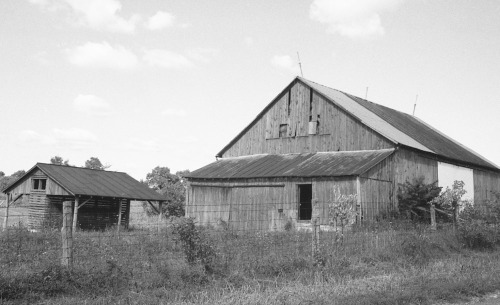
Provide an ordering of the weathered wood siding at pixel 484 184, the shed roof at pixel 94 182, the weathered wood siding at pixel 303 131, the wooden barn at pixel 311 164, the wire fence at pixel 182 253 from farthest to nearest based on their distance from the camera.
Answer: the weathered wood siding at pixel 484 184 → the shed roof at pixel 94 182 → the weathered wood siding at pixel 303 131 → the wooden barn at pixel 311 164 → the wire fence at pixel 182 253

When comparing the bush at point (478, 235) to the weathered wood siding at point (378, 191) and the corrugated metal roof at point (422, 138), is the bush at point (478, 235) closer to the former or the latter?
the weathered wood siding at point (378, 191)

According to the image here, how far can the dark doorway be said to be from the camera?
84.2ft

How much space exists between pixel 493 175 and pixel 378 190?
1671 centimetres

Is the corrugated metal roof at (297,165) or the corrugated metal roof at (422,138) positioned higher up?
the corrugated metal roof at (422,138)

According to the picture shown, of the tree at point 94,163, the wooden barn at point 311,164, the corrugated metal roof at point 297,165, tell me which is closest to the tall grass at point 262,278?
the wooden barn at point 311,164

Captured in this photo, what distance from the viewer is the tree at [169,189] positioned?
41794 mm

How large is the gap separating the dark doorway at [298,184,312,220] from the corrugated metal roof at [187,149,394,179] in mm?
1250

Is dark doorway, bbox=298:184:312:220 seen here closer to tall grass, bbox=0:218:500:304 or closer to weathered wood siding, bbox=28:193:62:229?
tall grass, bbox=0:218:500:304

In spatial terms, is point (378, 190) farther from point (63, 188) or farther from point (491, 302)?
point (63, 188)

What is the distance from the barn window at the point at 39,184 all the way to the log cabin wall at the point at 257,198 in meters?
8.52

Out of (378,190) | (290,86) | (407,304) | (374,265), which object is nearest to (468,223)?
(374,265)

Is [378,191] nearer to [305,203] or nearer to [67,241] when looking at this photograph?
[305,203]

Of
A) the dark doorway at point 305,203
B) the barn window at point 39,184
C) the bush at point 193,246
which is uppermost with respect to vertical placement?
the barn window at point 39,184

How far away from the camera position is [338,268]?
1106 centimetres
